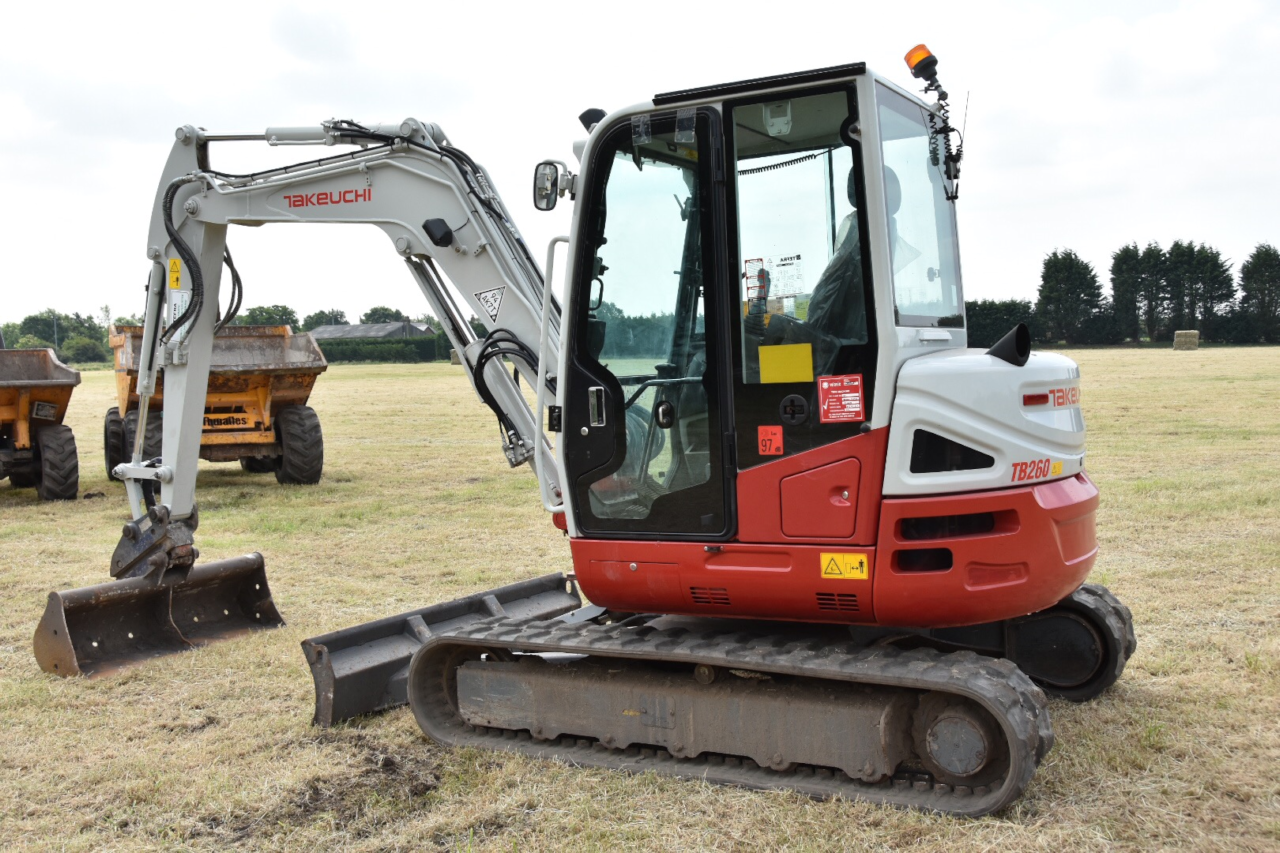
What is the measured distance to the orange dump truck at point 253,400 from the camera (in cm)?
1388

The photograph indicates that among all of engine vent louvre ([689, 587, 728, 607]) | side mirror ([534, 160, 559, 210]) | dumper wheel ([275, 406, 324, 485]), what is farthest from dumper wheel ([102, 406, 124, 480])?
engine vent louvre ([689, 587, 728, 607])

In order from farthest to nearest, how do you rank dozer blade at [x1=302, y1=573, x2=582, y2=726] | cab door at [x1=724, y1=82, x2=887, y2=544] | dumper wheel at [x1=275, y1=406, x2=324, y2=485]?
dumper wheel at [x1=275, y1=406, x2=324, y2=485] < dozer blade at [x1=302, y1=573, x2=582, y2=726] < cab door at [x1=724, y1=82, x2=887, y2=544]

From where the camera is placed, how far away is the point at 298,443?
14492 millimetres

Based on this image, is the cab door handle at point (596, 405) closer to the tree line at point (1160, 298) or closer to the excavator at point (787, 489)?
the excavator at point (787, 489)

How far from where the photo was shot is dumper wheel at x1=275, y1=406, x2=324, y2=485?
571 inches

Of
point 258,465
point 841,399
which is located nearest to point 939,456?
point 841,399

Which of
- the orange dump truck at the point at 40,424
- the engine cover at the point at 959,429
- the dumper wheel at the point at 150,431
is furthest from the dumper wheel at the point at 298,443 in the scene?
the engine cover at the point at 959,429

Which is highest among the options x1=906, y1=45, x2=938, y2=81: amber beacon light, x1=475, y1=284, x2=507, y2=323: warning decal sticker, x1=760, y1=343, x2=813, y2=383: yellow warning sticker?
x1=906, y1=45, x2=938, y2=81: amber beacon light

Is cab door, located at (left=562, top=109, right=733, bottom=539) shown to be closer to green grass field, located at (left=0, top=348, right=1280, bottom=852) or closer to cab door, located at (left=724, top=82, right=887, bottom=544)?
cab door, located at (left=724, top=82, right=887, bottom=544)

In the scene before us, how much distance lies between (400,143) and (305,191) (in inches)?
29.4

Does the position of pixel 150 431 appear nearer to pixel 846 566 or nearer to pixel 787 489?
pixel 787 489

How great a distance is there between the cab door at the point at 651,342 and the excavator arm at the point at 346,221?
381 mm

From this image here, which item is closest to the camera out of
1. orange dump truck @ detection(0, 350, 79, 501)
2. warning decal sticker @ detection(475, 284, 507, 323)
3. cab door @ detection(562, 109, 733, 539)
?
cab door @ detection(562, 109, 733, 539)

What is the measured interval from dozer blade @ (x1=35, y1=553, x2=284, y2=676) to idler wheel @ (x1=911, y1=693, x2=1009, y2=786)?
448 centimetres
